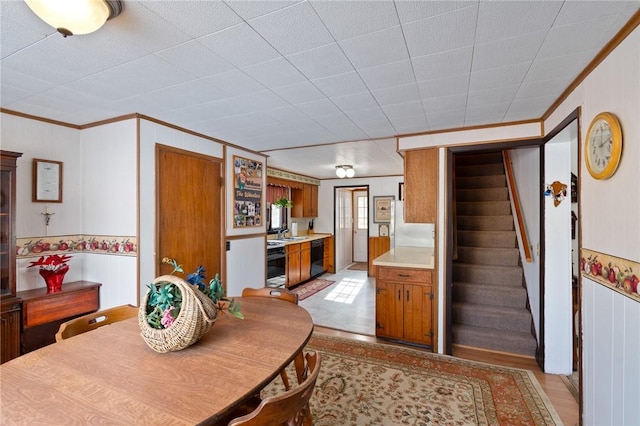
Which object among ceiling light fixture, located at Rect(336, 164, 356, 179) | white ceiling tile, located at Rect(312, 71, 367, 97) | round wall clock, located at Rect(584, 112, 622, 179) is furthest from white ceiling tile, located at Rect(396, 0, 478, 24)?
ceiling light fixture, located at Rect(336, 164, 356, 179)

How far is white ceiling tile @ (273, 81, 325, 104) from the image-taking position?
6.57ft

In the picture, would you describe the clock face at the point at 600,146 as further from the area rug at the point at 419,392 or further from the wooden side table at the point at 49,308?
the wooden side table at the point at 49,308

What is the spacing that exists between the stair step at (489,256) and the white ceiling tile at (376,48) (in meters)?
2.93

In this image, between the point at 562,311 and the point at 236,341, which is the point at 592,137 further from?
the point at 236,341

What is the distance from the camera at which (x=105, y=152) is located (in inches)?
107

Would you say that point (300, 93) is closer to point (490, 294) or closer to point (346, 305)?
point (490, 294)

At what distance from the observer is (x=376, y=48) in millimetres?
1545

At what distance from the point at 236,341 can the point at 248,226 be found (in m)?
2.59

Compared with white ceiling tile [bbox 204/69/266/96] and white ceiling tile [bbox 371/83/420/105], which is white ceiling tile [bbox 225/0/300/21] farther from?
white ceiling tile [bbox 371/83/420/105]

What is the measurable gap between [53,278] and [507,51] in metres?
3.65

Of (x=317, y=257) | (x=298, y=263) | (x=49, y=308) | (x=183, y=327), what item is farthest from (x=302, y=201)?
(x=183, y=327)

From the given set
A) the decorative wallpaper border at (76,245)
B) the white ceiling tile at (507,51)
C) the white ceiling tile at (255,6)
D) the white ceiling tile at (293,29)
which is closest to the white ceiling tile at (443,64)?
the white ceiling tile at (507,51)

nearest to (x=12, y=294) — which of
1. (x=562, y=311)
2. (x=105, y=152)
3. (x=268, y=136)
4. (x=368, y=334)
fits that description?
(x=105, y=152)

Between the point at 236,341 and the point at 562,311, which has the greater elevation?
the point at 236,341
